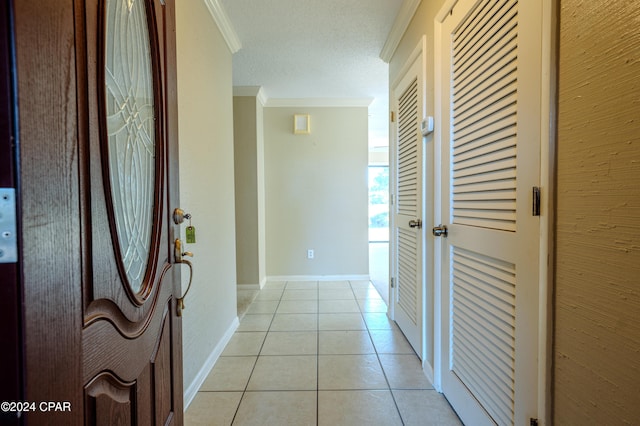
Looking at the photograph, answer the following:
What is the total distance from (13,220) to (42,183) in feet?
0.25

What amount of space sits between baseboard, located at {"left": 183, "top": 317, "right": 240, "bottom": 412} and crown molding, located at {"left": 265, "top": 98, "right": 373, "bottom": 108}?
290cm

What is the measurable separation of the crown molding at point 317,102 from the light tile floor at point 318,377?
276 centimetres

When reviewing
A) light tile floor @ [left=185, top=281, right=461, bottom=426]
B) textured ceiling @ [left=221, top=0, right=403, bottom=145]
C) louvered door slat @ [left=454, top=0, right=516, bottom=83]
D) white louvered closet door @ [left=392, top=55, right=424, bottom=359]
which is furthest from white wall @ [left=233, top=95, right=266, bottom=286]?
louvered door slat @ [left=454, top=0, right=516, bottom=83]

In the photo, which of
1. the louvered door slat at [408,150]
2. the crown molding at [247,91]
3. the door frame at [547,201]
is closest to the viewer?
the door frame at [547,201]

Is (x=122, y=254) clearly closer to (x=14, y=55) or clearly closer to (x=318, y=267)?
(x=14, y=55)

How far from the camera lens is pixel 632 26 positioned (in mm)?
637

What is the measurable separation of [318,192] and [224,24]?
7.56 feet

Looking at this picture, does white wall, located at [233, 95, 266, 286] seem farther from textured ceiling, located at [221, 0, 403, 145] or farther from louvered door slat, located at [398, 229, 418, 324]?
louvered door slat, located at [398, 229, 418, 324]

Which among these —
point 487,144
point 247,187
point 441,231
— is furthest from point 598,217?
point 247,187

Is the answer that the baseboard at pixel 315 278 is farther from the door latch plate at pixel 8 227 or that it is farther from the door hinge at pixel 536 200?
the door latch plate at pixel 8 227

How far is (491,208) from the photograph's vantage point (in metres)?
1.15

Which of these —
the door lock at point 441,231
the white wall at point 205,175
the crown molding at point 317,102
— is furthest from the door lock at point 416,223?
the crown molding at point 317,102

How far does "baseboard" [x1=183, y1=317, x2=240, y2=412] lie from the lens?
1.57 meters

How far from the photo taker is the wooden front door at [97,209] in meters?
0.46
